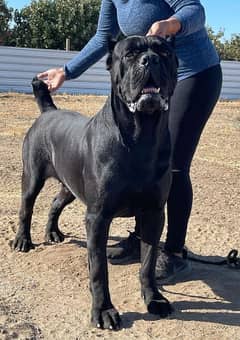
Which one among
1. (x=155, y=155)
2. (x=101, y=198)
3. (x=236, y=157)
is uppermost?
(x=155, y=155)

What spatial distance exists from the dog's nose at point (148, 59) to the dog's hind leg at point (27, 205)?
6.64 ft

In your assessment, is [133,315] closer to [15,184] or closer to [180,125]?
[180,125]

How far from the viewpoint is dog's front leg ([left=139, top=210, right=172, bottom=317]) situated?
13.9ft

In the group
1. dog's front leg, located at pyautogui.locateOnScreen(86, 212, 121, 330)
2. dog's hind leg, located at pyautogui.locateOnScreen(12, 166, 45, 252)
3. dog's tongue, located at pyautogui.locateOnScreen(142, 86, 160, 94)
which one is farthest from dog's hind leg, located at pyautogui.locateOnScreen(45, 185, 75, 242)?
dog's tongue, located at pyautogui.locateOnScreen(142, 86, 160, 94)

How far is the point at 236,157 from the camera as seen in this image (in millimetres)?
10047

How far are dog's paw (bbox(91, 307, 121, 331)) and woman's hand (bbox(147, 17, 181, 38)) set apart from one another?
1.77 meters

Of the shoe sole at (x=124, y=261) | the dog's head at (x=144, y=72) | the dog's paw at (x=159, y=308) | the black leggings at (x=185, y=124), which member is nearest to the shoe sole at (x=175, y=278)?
the black leggings at (x=185, y=124)

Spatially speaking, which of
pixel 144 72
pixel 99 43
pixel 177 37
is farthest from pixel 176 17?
pixel 99 43

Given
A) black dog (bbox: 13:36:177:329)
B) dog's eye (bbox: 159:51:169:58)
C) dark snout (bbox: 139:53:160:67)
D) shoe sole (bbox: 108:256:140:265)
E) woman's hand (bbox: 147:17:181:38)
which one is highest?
Result: woman's hand (bbox: 147:17:181:38)

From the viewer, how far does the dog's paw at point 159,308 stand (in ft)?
13.9

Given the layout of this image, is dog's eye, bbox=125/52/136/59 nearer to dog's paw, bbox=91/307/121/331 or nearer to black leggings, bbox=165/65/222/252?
black leggings, bbox=165/65/222/252

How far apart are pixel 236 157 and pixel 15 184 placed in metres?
4.03

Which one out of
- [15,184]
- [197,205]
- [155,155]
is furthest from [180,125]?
[15,184]

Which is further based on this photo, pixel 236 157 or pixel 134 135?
pixel 236 157
